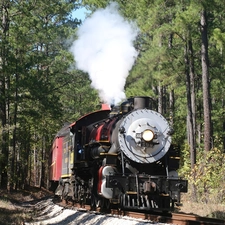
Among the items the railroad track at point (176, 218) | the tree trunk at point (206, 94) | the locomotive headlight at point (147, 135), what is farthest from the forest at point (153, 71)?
the railroad track at point (176, 218)

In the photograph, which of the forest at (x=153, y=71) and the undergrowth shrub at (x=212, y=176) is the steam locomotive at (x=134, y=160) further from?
the forest at (x=153, y=71)

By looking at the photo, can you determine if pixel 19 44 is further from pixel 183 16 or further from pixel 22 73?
pixel 183 16

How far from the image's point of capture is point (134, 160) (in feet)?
40.9

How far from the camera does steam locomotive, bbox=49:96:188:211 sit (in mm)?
12062

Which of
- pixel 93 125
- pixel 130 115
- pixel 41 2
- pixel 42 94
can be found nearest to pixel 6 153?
pixel 42 94

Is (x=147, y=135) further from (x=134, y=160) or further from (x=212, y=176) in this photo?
(x=212, y=176)

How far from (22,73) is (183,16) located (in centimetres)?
937

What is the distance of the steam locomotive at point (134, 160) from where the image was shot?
1206 centimetres

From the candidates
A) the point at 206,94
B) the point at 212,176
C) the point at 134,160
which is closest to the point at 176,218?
the point at 134,160

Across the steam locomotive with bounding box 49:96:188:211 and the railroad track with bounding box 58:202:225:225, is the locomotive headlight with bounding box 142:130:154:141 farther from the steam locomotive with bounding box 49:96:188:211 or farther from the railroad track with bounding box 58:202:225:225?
the railroad track with bounding box 58:202:225:225

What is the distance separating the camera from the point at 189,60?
81.5 ft

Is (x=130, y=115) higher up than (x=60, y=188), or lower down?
higher up

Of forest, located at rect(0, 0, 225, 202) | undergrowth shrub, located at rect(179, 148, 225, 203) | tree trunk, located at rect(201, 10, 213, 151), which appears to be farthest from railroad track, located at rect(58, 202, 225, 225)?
tree trunk, located at rect(201, 10, 213, 151)

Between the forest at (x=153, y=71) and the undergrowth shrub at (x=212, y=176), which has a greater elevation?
the forest at (x=153, y=71)
